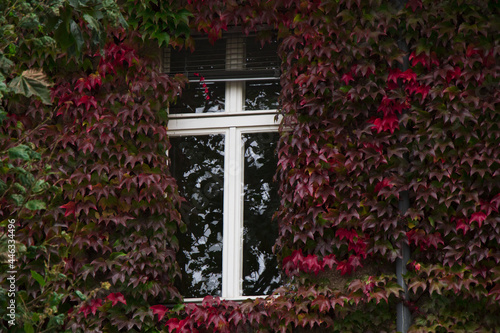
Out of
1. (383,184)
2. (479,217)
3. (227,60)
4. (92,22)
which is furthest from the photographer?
(227,60)

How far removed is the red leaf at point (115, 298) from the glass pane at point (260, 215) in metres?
0.92

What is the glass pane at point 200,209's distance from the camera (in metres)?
6.27

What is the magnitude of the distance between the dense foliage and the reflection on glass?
11.0 inches

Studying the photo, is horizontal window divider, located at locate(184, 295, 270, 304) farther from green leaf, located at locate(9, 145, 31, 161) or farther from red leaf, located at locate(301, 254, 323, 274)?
green leaf, located at locate(9, 145, 31, 161)

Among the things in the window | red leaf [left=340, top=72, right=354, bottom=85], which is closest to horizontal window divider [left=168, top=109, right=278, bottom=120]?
the window

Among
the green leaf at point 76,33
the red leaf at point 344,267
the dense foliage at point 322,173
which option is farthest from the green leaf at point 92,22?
the red leaf at point 344,267

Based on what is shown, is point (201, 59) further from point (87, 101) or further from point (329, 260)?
point (329, 260)

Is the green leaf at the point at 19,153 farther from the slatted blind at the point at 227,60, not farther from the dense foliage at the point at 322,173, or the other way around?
the slatted blind at the point at 227,60

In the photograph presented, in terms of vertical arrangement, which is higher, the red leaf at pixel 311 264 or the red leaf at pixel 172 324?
the red leaf at pixel 311 264

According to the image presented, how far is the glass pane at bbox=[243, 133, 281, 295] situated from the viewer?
6168 millimetres

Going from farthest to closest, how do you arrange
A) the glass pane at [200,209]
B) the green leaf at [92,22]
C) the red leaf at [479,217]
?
the glass pane at [200,209] → the red leaf at [479,217] → the green leaf at [92,22]

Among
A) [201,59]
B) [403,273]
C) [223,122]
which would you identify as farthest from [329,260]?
[201,59]

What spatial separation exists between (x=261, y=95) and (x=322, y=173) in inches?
39.9

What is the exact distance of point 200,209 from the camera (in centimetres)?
643
